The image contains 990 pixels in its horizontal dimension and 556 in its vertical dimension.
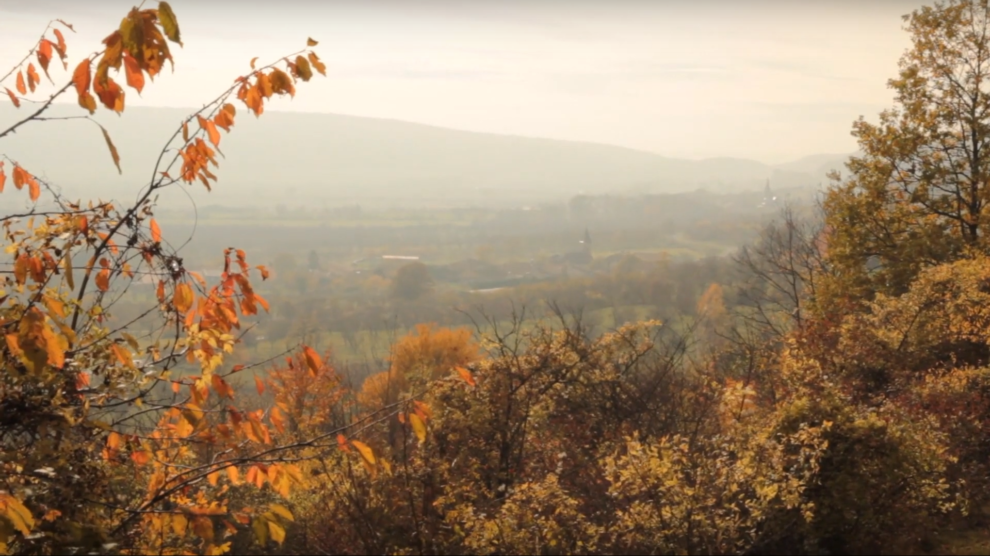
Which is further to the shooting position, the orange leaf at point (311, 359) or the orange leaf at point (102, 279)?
the orange leaf at point (102, 279)

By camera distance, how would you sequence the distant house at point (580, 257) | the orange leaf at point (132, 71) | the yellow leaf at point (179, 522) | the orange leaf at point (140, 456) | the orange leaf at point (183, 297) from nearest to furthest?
the orange leaf at point (132, 71) → the yellow leaf at point (179, 522) → the orange leaf at point (183, 297) → the orange leaf at point (140, 456) → the distant house at point (580, 257)

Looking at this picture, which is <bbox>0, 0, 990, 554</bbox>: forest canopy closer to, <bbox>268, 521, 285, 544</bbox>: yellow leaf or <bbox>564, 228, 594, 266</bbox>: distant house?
<bbox>268, 521, 285, 544</bbox>: yellow leaf

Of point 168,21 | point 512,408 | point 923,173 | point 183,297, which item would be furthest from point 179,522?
point 923,173

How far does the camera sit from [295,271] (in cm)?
14738

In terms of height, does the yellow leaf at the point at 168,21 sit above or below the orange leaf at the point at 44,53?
below

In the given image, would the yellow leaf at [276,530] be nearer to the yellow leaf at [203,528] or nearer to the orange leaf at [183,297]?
the yellow leaf at [203,528]

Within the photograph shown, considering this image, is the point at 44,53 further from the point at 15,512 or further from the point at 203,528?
the point at 203,528

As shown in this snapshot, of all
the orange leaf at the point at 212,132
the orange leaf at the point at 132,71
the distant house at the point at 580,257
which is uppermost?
the orange leaf at the point at 132,71

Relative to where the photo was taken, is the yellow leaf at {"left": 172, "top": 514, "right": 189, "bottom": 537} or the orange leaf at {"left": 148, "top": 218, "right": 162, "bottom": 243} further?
the orange leaf at {"left": 148, "top": 218, "right": 162, "bottom": 243}

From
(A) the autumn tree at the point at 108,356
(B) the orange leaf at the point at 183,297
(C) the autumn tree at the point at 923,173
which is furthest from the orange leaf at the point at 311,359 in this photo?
(C) the autumn tree at the point at 923,173

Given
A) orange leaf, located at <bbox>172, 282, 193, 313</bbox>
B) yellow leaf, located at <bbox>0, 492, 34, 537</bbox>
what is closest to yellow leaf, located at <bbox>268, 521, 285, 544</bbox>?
yellow leaf, located at <bbox>0, 492, 34, 537</bbox>

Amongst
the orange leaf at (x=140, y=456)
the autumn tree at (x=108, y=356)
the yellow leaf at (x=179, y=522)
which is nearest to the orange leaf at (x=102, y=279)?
the autumn tree at (x=108, y=356)

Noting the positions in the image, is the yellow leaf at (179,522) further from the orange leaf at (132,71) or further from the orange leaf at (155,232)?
the orange leaf at (132,71)

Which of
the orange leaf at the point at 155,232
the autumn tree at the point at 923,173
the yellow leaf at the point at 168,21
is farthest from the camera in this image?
the autumn tree at the point at 923,173
